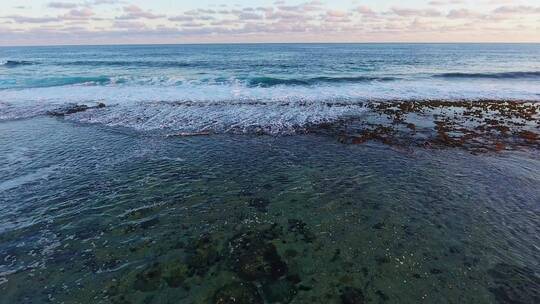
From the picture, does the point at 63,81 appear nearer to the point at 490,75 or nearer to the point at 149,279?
the point at 149,279

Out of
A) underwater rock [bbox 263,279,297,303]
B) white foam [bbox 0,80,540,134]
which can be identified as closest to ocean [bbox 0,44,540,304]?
underwater rock [bbox 263,279,297,303]

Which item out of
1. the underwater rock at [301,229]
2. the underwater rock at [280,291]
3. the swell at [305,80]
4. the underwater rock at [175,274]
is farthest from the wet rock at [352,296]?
the swell at [305,80]

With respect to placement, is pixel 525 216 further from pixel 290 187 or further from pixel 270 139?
pixel 270 139

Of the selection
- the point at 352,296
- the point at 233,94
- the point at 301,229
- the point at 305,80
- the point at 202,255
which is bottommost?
the point at 352,296

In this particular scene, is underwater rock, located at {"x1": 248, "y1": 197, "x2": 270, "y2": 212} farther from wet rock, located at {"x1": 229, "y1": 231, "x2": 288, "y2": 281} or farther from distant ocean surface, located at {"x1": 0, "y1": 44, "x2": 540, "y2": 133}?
distant ocean surface, located at {"x1": 0, "y1": 44, "x2": 540, "y2": 133}

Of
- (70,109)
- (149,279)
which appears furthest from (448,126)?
(70,109)

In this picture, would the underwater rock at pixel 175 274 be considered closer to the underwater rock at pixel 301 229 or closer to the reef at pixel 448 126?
the underwater rock at pixel 301 229

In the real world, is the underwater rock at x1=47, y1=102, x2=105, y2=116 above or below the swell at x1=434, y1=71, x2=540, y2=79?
below
